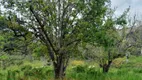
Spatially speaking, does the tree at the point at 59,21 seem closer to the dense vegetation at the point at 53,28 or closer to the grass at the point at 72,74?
the dense vegetation at the point at 53,28

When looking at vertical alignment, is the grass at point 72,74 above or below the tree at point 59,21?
below

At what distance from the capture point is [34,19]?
32.7 ft

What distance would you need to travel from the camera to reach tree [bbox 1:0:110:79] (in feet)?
31.8

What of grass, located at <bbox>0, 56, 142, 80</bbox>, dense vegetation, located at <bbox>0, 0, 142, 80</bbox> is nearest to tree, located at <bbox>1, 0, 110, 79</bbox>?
dense vegetation, located at <bbox>0, 0, 142, 80</bbox>

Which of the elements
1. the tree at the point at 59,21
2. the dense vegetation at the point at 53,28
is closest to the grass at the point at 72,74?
the dense vegetation at the point at 53,28

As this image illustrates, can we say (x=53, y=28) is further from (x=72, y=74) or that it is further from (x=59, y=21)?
(x=72, y=74)

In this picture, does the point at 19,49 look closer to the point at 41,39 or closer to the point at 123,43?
the point at 41,39

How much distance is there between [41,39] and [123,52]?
33.1 feet

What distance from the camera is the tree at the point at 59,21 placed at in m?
9.70

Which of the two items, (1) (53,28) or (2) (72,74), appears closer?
(1) (53,28)

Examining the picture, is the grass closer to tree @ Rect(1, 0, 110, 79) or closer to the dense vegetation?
the dense vegetation

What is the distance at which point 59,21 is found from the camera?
1041cm

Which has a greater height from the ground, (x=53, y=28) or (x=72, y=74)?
(x=53, y=28)

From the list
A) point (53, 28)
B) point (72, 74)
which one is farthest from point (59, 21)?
point (72, 74)
